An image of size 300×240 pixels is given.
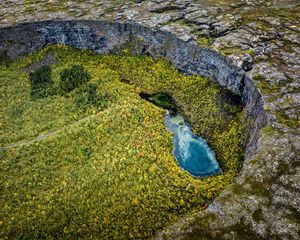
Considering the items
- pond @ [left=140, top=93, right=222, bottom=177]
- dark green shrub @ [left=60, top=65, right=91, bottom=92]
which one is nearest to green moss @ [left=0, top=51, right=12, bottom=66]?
dark green shrub @ [left=60, top=65, right=91, bottom=92]

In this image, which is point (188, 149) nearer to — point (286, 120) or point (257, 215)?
point (286, 120)

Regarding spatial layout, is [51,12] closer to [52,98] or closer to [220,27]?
[52,98]

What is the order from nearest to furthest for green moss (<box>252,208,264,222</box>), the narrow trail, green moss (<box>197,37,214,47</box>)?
green moss (<box>252,208,264,222</box>) < the narrow trail < green moss (<box>197,37,214,47</box>)

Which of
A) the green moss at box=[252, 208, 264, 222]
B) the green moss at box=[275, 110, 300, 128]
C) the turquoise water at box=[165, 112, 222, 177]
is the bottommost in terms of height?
the turquoise water at box=[165, 112, 222, 177]

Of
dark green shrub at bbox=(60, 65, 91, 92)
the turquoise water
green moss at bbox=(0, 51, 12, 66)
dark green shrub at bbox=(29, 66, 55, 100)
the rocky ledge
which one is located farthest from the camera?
green moss at bbox=(0, 51, 12, 66)

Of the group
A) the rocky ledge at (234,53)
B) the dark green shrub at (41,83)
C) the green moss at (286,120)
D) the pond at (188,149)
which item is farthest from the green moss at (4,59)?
the green moss at (286,120)

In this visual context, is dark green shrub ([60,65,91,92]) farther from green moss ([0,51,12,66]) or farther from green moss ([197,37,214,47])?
green moss ([197,37,214,47])
